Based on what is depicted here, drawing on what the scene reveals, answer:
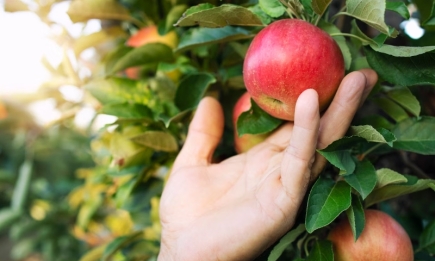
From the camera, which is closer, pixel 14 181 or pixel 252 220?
pixel 252 220

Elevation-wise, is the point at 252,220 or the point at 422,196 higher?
the point at 252,220

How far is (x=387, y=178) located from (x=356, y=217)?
0.07 m

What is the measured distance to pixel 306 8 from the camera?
0.55m

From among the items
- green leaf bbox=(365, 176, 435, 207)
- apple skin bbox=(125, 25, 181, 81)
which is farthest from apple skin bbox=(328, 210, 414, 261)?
apple skin bbox=(125, 25, 181, 81)

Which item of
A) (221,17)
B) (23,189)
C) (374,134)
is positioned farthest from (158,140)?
(23,189)

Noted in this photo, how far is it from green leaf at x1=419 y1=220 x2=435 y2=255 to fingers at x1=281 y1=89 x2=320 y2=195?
291 mm

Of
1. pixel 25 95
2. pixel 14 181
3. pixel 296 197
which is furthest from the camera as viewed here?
pixel 14 181

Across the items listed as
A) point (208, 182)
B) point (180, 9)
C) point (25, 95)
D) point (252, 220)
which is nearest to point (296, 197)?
point (252, 220)

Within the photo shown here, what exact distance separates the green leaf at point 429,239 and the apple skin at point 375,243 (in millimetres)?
123

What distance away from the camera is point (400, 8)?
0.51 metres

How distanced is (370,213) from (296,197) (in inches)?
5.5

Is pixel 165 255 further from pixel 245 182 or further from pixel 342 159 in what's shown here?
pixel 342 159

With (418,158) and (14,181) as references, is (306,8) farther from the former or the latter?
(14,181)

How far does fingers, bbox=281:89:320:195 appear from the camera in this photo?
47 cm
